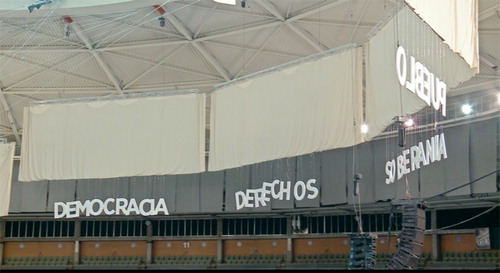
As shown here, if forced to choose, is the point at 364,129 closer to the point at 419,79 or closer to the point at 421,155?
the point at 421,155

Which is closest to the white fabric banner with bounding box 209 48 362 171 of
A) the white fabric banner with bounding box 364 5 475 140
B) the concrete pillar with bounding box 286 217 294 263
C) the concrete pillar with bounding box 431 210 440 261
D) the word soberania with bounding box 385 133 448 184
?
the word soberania with bounding box 385 133 448 184

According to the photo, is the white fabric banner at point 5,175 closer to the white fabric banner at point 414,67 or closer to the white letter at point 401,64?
the white fabric banner at point 414,67

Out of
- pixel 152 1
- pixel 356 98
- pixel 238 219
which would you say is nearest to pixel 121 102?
pixel 152 1

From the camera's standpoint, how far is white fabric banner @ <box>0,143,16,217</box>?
2821 centimetres

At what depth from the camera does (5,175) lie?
2850cm

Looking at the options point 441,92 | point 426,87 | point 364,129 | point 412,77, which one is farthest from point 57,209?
point 441,92

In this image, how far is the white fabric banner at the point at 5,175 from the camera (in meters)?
28.2

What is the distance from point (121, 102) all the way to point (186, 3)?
13.8 feet

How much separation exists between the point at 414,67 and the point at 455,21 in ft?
4.92

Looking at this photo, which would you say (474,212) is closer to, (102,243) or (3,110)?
(102,243)

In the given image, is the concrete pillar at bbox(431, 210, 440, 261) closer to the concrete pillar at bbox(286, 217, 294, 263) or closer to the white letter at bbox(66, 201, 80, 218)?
the concrete pillar at bbox(286, 217, 294, 263)

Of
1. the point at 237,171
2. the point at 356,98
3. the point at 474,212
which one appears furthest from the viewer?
the point at 237,171

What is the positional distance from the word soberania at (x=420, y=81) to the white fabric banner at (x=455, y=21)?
990 mm

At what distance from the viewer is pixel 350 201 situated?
98.3 feet
